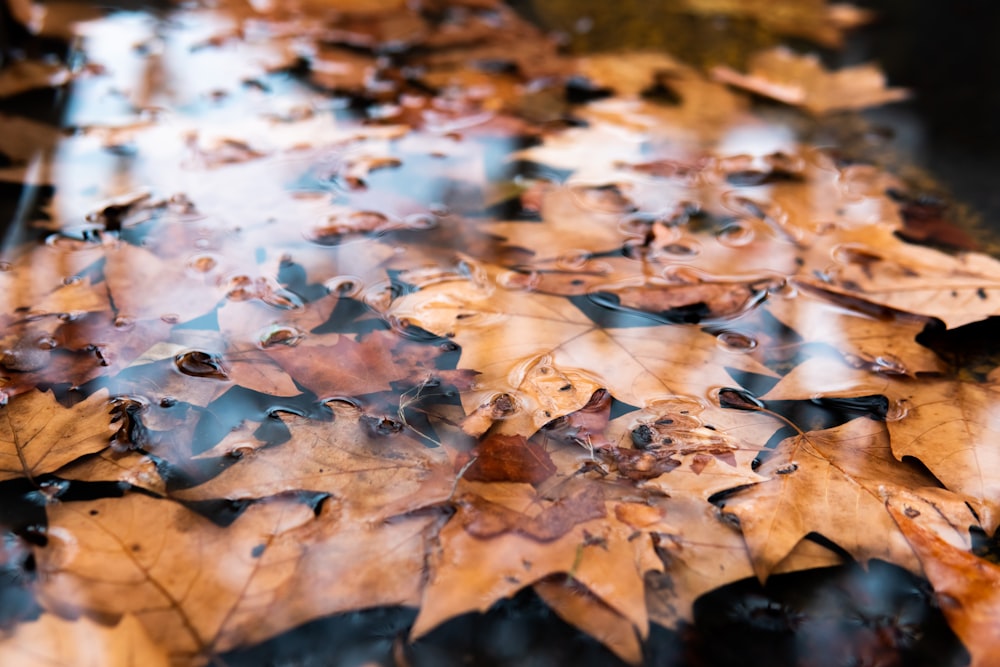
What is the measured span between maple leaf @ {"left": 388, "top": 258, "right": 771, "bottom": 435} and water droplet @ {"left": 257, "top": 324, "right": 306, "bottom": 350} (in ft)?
0.49

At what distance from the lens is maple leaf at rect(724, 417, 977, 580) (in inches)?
33.0

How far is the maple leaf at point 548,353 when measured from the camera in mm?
1012

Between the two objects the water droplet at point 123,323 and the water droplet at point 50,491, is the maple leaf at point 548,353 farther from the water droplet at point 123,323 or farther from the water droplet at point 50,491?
the water droplet at point 50,491

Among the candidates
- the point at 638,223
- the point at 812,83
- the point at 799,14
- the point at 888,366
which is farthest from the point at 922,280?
the point at 799,14

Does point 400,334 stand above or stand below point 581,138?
below

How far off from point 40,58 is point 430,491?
6.00 ft

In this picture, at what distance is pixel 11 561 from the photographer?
0.79 meters

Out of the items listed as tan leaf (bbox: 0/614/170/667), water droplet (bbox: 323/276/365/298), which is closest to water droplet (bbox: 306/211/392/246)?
water droplet (bbox: 323/276/365/298)

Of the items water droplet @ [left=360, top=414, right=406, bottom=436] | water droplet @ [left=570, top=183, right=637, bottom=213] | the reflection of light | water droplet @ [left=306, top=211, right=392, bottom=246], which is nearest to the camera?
water droplet @ [left=360, top=414, right=406, bottom=436]

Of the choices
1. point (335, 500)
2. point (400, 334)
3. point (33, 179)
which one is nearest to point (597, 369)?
point (400, 334)

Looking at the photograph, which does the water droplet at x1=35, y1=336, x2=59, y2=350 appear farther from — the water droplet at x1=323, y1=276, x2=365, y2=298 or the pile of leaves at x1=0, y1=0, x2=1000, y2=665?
the water droplet at x1=323, y1=276, x2=365, y2=298

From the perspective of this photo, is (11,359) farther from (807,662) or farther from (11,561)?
(807,662)

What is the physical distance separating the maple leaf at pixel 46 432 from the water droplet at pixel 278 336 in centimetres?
22

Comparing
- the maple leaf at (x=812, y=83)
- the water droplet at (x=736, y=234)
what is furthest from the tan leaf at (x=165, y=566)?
the maple leaf at (x=812, y=83)
